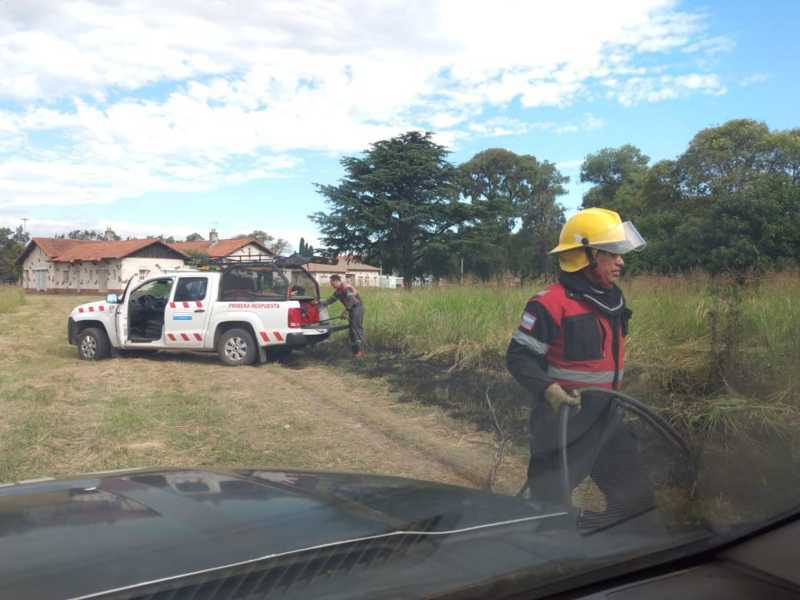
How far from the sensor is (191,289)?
1224 cm

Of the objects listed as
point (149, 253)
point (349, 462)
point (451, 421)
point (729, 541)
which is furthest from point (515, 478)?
point (149, 253)

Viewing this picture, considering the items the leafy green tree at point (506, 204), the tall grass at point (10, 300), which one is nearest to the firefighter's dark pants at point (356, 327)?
the leafy green tree at point (506, 204)

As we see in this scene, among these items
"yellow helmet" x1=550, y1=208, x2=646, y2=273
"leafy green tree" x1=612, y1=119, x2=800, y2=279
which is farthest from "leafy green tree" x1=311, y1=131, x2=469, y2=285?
Answer: "yellow helmet" x1=550, y1=208, x2=646, y2=273

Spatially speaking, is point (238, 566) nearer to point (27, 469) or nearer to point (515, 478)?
point (515, 478)

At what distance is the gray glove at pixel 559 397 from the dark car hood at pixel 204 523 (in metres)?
0.61

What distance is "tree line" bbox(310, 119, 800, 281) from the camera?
8.87 meters

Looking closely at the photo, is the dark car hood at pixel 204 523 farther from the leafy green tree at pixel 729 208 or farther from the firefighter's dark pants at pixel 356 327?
the firefighter's dark pants at pixel 356 327

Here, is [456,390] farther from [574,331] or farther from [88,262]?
[88,262]

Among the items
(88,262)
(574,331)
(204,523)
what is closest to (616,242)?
(574,331)

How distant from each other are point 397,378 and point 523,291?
229 cm

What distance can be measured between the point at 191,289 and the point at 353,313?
9.26 feet

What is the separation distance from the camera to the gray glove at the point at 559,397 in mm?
2947

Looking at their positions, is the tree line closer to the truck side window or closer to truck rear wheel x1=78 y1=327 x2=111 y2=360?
the truck side window

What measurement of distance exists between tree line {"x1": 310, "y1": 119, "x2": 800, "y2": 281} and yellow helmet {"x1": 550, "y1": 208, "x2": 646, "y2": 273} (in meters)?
4.26
